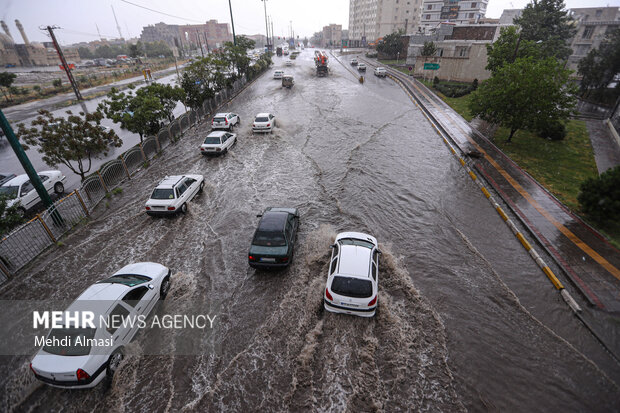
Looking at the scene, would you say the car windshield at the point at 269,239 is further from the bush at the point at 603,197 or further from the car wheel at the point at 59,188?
the car wheel at the point at 59,188

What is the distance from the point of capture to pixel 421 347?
7.35 m

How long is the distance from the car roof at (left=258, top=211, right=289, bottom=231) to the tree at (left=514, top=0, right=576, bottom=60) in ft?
170

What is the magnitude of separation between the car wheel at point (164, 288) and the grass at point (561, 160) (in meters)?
16.5

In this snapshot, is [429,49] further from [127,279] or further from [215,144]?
[127,279]

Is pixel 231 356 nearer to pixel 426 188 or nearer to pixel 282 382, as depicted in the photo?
pixel 282 382

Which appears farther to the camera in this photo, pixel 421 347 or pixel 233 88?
pixel 233 88

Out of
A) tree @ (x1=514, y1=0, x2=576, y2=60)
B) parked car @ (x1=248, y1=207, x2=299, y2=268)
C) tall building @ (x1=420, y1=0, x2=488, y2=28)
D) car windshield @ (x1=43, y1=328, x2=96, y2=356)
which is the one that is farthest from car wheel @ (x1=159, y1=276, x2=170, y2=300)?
tall building @ (x1=420, y1=0, x2=488, y2=28)

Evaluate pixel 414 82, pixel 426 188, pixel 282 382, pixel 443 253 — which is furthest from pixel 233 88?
pixel 282 382

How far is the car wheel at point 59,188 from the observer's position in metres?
15.0

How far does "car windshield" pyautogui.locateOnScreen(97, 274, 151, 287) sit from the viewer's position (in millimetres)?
7812

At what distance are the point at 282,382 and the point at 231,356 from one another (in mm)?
1526

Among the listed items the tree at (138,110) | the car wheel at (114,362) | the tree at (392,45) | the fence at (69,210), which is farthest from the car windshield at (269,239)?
the tree at (392,45)

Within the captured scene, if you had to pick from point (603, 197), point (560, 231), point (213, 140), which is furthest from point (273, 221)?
point (603, 197)

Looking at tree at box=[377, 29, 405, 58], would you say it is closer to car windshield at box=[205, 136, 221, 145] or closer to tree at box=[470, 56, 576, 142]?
tree at box=[470, 56, 576, 142]
